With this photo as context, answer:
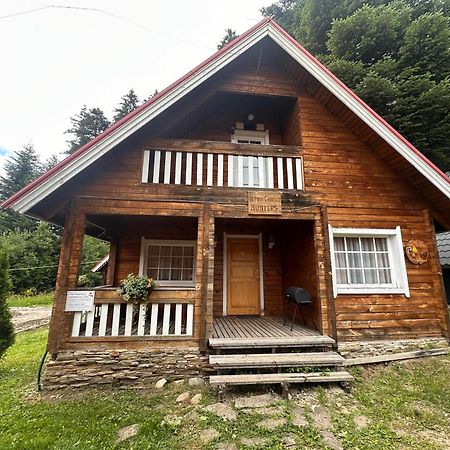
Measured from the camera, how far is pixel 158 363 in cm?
389

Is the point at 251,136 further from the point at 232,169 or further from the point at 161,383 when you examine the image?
the point at 161,383

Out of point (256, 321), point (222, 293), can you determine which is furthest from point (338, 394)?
point (222, 293)

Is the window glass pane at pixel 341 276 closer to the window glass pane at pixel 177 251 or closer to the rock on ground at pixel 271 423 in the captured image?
the rock on ground at pixel 271 423

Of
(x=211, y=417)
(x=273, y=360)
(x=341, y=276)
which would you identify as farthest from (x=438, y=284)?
(x=211, y=417)

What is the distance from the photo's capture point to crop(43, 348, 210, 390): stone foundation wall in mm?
3719

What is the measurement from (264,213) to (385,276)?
115 inches

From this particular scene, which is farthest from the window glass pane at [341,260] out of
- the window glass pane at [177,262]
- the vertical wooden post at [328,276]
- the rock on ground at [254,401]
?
the window glass pane at [177,262]

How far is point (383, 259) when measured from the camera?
5.08 meters

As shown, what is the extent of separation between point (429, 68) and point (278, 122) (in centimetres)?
646

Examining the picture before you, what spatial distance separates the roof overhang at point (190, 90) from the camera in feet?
12.6

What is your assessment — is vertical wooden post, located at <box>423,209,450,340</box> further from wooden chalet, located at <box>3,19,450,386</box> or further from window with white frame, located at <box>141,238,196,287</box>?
window with white frame, located at <box>141,238,196,287</box>

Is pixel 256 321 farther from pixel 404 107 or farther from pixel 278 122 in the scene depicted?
pixel 404 107

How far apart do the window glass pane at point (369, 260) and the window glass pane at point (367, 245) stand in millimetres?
104

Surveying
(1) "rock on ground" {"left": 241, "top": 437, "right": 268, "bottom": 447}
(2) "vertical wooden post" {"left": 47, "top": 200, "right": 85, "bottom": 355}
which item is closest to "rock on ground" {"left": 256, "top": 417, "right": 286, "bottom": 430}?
(1) "rock on ground" {"left": 241, "top": 437, "right": 268, "bottom": 447}
